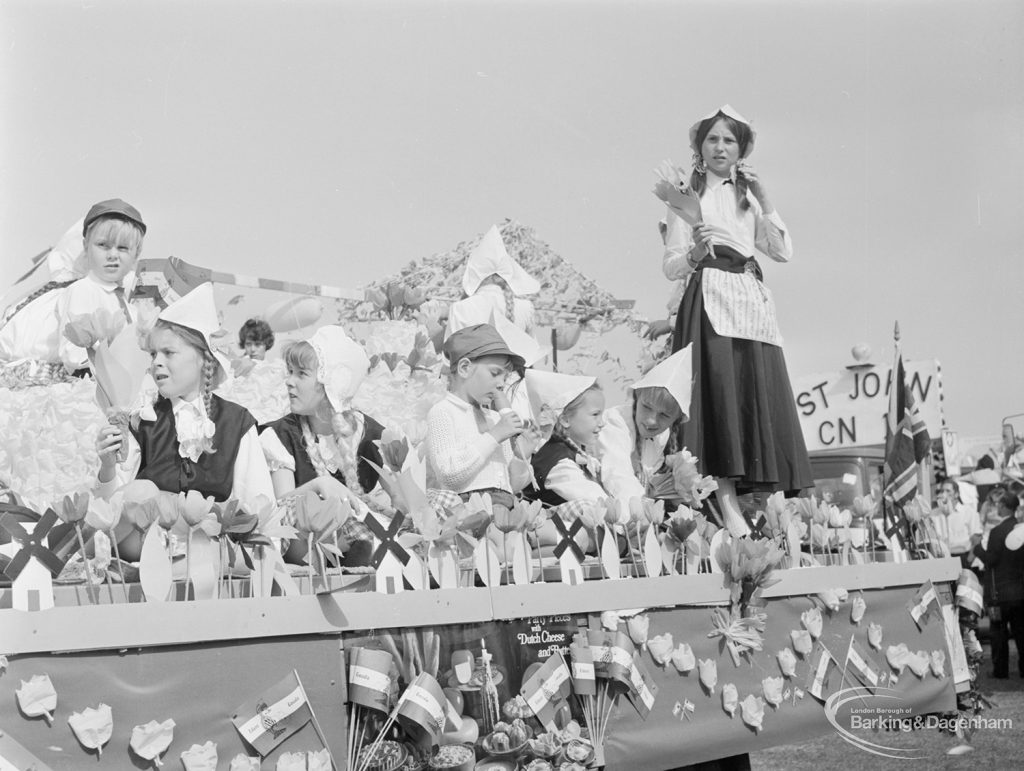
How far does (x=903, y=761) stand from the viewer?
181 inches

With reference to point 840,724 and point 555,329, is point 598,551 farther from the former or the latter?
point 555,329

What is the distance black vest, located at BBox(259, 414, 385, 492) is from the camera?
3.86 metres

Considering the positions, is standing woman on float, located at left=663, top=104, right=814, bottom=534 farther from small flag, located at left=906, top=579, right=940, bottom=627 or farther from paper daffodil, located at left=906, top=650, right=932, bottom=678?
paper daffodil, located at left=906, top=650, right=932, bottom=678

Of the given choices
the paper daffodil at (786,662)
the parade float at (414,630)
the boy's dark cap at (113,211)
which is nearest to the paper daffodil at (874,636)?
the parade float at (414,630)

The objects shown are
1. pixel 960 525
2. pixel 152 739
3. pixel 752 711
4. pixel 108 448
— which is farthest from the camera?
pixel 960 525

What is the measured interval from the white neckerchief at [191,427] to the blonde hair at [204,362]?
15mm

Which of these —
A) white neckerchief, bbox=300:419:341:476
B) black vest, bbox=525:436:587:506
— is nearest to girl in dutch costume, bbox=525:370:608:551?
black vest, bbox=525:436:587:506

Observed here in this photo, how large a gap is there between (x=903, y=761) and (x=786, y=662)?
1155 millimetres

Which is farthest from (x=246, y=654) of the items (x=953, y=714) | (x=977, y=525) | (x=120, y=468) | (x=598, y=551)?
(x=977, y=525)

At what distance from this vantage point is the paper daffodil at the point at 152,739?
7.39 feet

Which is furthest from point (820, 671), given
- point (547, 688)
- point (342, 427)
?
point (342, 427)

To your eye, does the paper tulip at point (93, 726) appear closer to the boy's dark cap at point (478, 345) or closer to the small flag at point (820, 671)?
the boy's dark cap at point (478, 345)

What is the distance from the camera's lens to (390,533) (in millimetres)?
2773

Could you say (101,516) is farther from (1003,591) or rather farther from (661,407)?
(1003,591)
